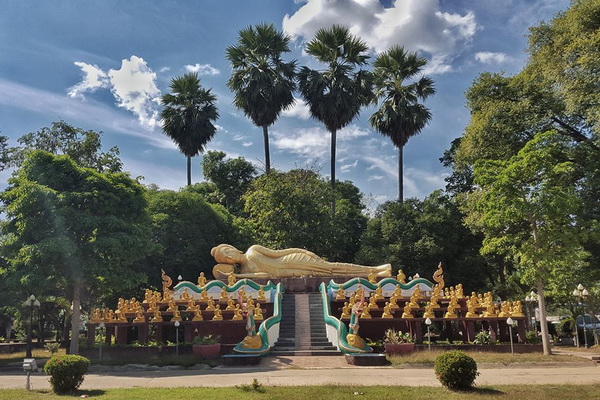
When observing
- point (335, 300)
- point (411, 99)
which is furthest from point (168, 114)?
point (335, 300)

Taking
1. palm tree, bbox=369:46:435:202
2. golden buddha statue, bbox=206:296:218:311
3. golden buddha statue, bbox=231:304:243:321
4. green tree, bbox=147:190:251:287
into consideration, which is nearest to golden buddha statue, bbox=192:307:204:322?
golden buddha statue, bbox=206:296:218:311

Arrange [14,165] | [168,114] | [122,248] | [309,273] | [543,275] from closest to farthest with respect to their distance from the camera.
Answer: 1. [543,275]
2. [122,248]
3. [309,273]
4. [14,165]
5. [168,114]

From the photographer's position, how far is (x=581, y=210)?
2233cm

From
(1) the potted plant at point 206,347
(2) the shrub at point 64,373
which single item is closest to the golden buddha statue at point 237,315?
(1) the potted plant at point 206,347

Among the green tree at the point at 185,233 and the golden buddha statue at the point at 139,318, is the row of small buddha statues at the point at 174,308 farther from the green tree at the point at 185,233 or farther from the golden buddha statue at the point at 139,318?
the green tree at the point at 185,233

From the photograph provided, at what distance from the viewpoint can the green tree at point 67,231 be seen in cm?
1944

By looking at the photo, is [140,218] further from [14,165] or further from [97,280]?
[14,165]

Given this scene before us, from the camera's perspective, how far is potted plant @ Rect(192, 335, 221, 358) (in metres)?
18.5

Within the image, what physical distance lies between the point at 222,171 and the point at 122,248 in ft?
82.3

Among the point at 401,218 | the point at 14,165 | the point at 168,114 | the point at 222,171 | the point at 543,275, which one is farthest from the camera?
the point at 222,171

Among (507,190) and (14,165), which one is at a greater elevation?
(14,165)

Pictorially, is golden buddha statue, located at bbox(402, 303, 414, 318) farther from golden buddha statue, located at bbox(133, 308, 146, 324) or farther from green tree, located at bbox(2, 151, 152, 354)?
green tree, located at bbox(2, 151, 152, 354)

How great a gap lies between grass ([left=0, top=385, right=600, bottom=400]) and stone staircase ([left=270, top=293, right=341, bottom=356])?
22.0ft

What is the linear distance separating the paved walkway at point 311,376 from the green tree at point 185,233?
14182 mm
